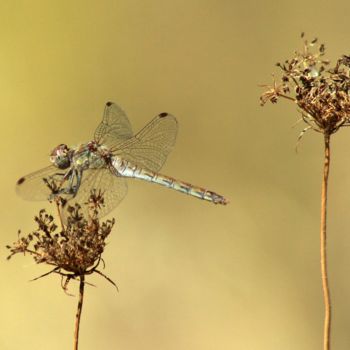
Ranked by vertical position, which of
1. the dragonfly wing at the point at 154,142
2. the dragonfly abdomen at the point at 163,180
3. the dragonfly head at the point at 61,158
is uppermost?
the dragonfly wing at the point at 154,142

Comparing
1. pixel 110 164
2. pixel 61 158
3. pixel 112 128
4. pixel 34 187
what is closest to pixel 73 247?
pixel 34 187

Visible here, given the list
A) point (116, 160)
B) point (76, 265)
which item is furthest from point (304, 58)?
point (116, 160)

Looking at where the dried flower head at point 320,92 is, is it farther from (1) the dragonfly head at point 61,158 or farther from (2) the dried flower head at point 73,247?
(1) the dragonfly head at point 61,158

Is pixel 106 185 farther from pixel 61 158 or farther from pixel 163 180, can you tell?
pixel 163 180

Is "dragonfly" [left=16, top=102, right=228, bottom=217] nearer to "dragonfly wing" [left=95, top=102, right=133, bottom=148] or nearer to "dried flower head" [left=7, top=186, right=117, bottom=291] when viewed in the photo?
"dragonfly wing" [left=95, top=102, right=133, bottom=148]

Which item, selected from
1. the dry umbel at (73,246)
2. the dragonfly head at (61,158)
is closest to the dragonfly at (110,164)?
the dragonfly head at (61,158)

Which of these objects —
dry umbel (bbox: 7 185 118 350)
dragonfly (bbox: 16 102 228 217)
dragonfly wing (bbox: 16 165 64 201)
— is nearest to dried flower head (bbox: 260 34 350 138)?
dry umbel (bbox: 7 185 118 350)
